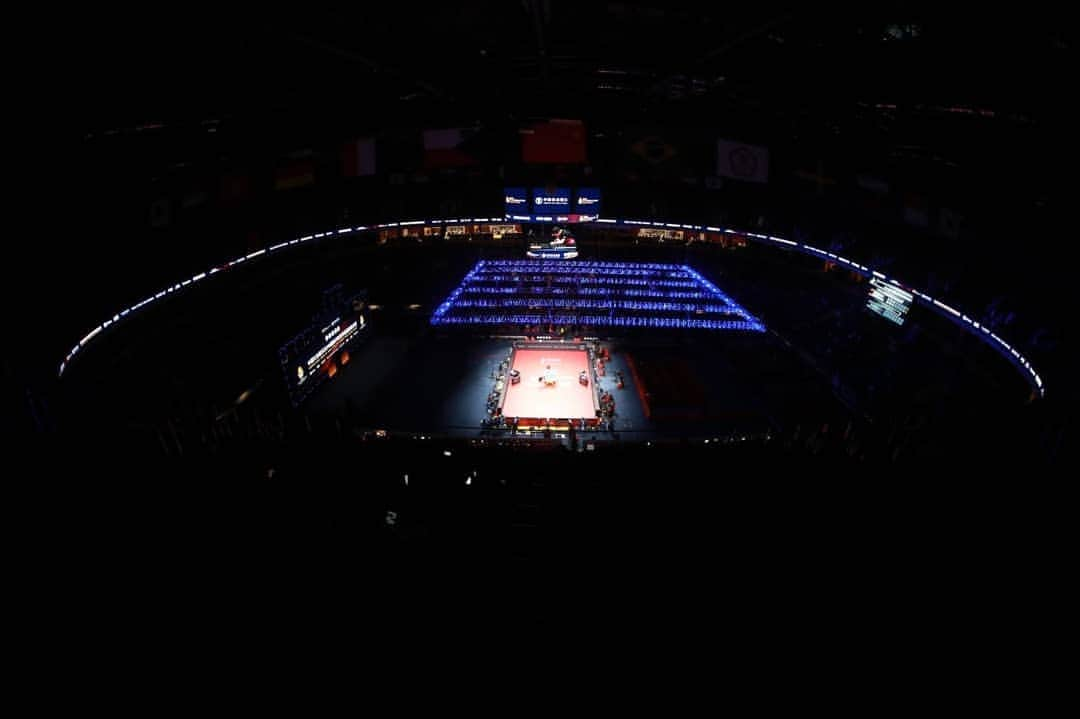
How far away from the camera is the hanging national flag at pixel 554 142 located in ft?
57.6

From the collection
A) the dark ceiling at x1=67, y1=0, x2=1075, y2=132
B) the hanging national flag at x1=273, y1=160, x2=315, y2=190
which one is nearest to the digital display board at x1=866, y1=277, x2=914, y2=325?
the dark ceiling at x1=67, y1=0, x2=1075, y2=132

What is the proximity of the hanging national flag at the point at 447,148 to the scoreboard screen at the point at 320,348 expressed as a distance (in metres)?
6.36

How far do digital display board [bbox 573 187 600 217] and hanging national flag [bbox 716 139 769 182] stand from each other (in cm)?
564

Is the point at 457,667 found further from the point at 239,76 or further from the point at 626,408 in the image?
the point at 626,408

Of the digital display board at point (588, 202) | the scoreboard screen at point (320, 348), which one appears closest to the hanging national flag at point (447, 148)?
the digital display board at point (588, 202)

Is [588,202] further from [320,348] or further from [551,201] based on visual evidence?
[320,348]

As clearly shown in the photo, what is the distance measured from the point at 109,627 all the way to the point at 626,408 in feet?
41.4

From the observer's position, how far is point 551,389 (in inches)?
629

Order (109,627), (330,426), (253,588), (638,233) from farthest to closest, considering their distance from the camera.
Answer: (638,233) → (330,426) → (253,588) → (109,627)

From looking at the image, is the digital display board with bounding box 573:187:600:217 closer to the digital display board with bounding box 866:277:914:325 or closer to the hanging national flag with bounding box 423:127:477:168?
the hanging national flag with bounding box 423:127:477:168

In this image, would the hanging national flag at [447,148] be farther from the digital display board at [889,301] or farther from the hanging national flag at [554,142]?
the digital display board at [889,301]

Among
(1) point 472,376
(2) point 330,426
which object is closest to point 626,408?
(1) point 472,376

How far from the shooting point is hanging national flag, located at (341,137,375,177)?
16922mm

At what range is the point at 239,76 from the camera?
23.3 ft
